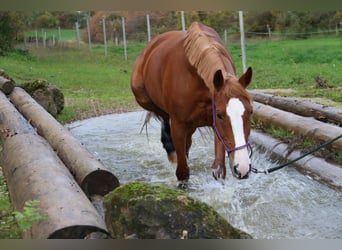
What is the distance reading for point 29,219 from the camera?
1.68m

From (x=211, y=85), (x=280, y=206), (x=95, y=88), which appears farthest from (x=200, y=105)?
(x=95, y=88)

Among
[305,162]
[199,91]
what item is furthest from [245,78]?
[305,162]

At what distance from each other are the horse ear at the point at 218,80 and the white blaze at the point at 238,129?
10 cm

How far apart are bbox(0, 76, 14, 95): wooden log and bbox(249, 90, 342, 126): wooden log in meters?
2.18

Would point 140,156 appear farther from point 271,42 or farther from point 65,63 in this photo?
point 271,42

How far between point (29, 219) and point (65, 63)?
1414 mm

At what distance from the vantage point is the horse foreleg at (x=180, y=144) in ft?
8.18

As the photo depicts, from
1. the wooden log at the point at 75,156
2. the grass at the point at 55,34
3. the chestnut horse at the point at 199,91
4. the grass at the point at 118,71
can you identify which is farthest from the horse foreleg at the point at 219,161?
the grass at the point at 55,34

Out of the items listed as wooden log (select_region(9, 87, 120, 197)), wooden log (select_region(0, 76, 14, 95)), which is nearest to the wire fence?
wooden log (select_region(9, 87, 120, 197))

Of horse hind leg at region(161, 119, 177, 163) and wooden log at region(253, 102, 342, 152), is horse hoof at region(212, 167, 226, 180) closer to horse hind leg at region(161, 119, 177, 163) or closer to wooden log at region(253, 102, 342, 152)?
horse hind leg at region(161, 119, 177, 163)

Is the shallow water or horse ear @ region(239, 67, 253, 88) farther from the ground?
horse ear @ region(239, 67, 253, 88)

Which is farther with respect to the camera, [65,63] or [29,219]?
[65,63]

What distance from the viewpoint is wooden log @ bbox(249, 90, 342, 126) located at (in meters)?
3.38

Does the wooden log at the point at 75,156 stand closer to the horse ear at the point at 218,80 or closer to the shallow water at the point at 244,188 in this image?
the shallow water at the point at 244,188
